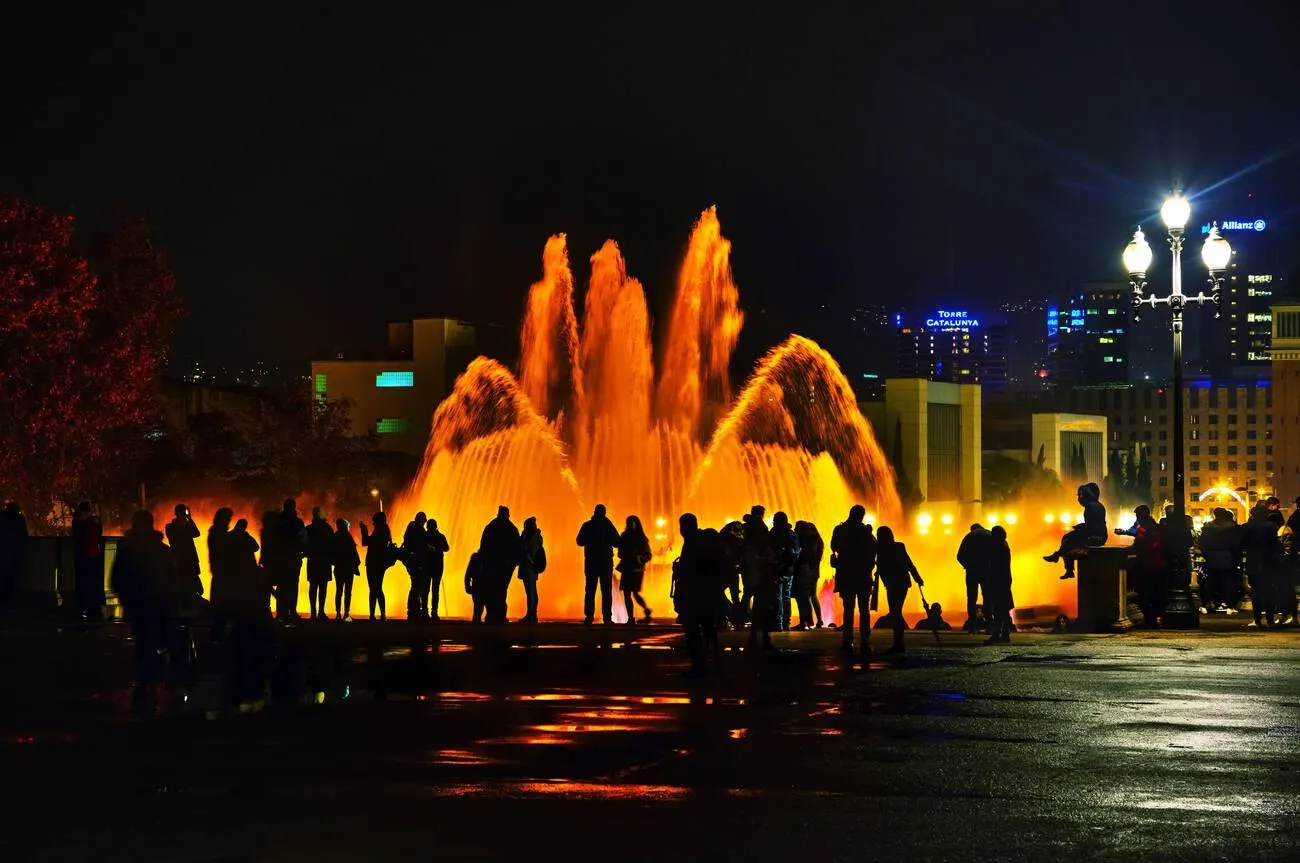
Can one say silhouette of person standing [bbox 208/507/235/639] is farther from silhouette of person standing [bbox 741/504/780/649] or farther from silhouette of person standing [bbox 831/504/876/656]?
silhouette of person standing [bbox 831/504/876/656]

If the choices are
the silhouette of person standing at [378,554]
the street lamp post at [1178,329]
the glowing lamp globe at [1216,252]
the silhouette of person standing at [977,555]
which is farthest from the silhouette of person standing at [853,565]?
the glowing lamp globe at [1216,252]

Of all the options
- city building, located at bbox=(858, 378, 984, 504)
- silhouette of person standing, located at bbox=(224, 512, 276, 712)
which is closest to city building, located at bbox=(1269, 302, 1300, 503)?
city building, located at bbox=(858, 378, 984, 504)

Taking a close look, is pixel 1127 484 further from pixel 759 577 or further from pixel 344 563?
pixel 759 577

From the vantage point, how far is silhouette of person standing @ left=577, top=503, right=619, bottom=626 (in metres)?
27.4

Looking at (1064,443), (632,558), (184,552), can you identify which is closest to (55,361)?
(184,552)

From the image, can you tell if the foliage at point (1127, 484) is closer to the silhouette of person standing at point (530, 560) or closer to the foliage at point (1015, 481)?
the foliage at point (1015, 481)

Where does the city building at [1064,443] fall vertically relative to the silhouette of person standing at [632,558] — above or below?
above

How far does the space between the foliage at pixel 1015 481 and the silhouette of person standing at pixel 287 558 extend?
12737cm

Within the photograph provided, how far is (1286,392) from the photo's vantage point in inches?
7569

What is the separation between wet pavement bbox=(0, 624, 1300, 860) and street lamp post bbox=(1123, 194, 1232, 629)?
16.2 feet

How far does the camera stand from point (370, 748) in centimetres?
1356

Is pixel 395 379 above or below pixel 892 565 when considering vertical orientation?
above

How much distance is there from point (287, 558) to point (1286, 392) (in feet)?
600

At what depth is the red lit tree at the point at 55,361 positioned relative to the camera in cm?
4369
